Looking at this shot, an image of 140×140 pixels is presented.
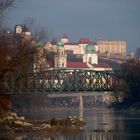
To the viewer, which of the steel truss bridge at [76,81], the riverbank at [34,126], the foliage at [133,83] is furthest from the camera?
the foliage at [133,83]

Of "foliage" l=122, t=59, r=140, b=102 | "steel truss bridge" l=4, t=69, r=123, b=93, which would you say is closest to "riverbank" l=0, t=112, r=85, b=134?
"steel truss bridge" l=4, t=69, r=123, b=93

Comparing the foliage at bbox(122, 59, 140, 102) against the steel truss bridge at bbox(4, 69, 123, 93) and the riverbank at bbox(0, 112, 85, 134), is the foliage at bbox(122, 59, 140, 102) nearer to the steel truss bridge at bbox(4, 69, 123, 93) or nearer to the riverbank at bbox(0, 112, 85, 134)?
the steel truss bridge at bbox(4, 69, 123, 93)

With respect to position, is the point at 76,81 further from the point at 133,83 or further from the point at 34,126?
the point at 34,126

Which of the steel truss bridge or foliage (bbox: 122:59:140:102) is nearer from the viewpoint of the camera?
the steel truss bridge

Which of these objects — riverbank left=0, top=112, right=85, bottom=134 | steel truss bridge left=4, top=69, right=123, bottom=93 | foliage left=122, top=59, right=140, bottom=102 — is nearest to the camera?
riverbank left=0, top=112, right=85, bottom=134

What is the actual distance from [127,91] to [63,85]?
10.0 meters

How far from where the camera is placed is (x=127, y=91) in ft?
354

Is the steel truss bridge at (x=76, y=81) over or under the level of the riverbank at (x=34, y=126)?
over

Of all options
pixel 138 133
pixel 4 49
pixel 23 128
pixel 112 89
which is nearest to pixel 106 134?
pixel 138 133

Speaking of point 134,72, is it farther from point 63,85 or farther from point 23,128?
point 23,128

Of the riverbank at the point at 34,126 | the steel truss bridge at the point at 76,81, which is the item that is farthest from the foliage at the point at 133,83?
the riverbank at the point at 34,126

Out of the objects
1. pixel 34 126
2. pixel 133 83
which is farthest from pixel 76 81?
pixel 34 126

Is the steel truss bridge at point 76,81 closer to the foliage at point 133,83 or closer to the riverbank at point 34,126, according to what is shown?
the foliage at point 133,83

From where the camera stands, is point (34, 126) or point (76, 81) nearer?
point (34, 126)
